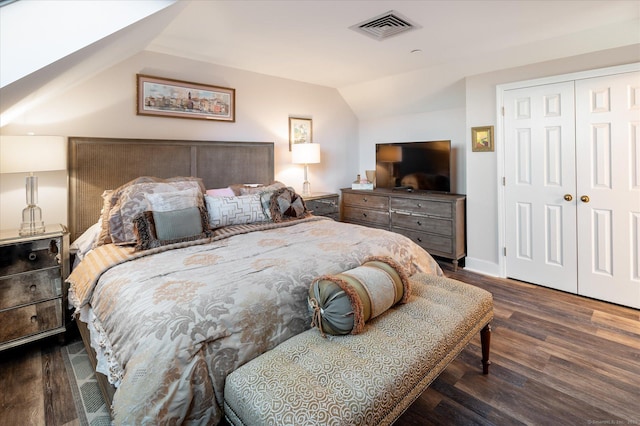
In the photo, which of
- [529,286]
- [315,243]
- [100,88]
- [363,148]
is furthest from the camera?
[363,148]

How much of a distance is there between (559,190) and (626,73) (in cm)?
104

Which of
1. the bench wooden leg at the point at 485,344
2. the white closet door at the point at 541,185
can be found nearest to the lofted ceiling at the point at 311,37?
the white closet door at the point at 541,185

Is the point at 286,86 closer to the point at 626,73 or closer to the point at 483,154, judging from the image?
the point at 483,154

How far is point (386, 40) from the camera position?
3035mm

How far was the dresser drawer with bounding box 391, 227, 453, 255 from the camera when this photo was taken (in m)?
3.86

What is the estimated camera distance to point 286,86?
14.1 ft

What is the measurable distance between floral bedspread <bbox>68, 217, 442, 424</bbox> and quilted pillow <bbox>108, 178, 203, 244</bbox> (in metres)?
0.23

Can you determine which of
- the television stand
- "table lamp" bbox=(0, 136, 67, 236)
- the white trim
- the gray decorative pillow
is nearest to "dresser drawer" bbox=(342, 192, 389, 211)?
the television stand

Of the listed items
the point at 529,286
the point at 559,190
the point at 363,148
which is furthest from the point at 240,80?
the point at 529,286

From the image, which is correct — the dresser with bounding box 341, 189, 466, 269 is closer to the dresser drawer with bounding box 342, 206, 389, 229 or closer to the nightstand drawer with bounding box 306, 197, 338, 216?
the dresser drawer with bounding box 342, 206, 389, 229

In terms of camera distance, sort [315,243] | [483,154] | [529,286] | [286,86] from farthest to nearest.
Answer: [286,86] < [483,154] < [529,286] < [315,243]

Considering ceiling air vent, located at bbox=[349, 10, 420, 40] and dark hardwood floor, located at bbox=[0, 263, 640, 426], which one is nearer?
dark hardwood floor, located at bbox=[0, 263, 640, 426]

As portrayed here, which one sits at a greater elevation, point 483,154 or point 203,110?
point 203,110

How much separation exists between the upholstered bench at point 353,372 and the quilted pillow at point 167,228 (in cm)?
121
